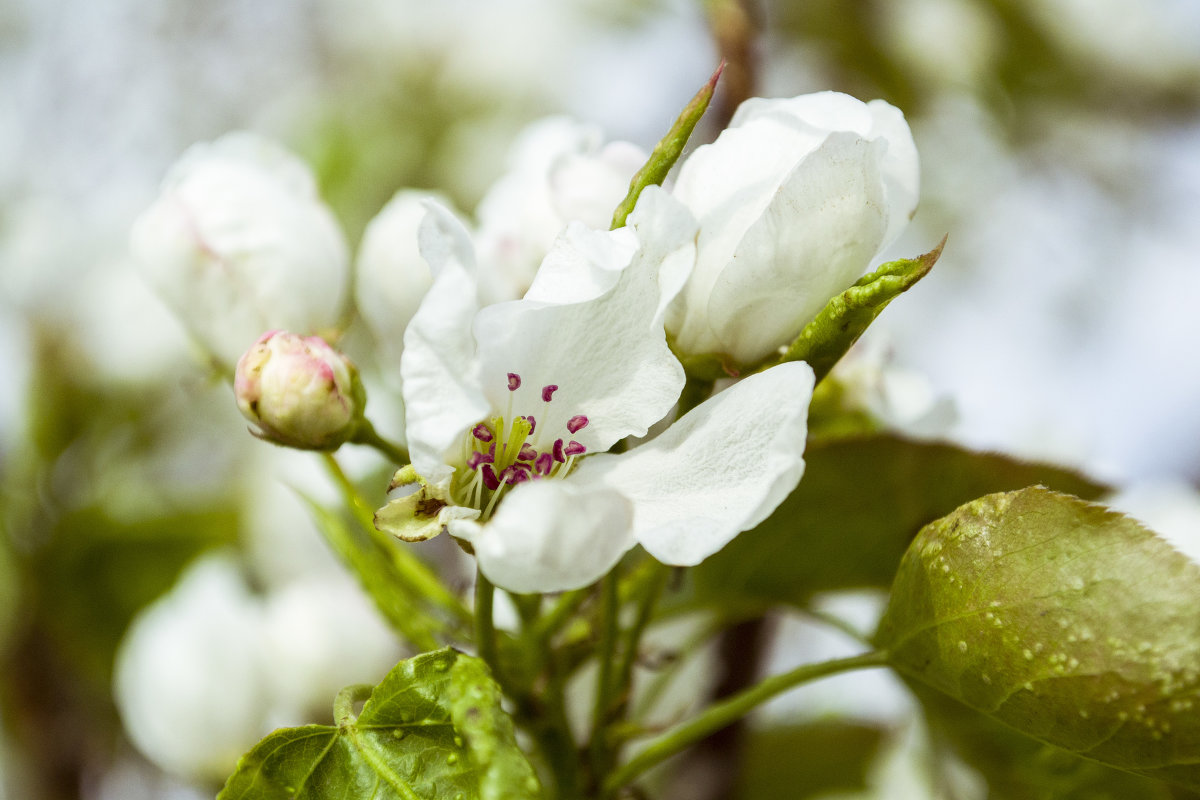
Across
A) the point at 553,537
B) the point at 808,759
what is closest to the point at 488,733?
the point at 553,537

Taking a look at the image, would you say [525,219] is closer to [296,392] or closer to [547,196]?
[547,196]

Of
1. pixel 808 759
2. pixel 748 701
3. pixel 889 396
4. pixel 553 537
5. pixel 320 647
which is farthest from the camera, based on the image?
pixel 808 759

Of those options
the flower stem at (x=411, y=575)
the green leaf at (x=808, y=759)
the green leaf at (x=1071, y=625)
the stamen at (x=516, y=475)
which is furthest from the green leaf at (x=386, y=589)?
the green leaf at (x=808, y=759)

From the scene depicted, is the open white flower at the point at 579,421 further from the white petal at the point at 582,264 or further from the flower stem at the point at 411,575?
the flower stem at the point at 411,575

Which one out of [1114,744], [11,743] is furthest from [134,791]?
[1114,744]

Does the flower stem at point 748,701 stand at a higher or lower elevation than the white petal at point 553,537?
lower

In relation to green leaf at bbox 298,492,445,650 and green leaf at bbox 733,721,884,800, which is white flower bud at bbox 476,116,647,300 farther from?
green leaf at bbox 733,721,884,800

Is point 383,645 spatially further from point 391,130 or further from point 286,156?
point 391,130

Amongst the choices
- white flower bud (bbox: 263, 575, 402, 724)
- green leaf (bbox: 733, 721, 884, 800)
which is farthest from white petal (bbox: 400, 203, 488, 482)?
green leaf (bbox: 733, 721, 884, 800)
